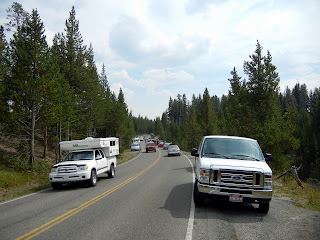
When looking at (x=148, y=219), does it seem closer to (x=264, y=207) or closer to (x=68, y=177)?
(x=264, y=207)

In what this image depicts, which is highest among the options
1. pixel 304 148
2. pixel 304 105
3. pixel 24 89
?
pixel 304 105

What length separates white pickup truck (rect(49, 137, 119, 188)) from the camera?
12.1 m

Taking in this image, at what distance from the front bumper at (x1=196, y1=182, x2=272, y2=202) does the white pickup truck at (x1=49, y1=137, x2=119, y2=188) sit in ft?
22.8

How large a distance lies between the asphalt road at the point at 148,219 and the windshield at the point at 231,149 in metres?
1.58

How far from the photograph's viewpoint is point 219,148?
28.8 feet

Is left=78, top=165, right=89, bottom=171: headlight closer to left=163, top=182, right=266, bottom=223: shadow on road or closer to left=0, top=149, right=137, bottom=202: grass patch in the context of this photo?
left=0, top=149, right=137, bottom=202: grass patch

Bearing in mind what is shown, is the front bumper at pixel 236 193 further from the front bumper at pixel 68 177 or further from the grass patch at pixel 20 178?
the grass patch at pixel 20 178

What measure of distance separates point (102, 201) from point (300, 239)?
606cm

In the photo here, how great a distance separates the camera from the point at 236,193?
23.1ft

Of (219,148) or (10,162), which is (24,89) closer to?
(10,162)

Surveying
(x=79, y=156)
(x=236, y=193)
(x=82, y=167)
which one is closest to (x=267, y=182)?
(x=236, y=193)

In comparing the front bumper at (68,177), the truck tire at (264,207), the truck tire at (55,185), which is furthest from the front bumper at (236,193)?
the truck tire at (55,185)

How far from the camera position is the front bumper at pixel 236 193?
6969mm

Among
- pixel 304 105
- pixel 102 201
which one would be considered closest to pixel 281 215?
pixel 102 201
